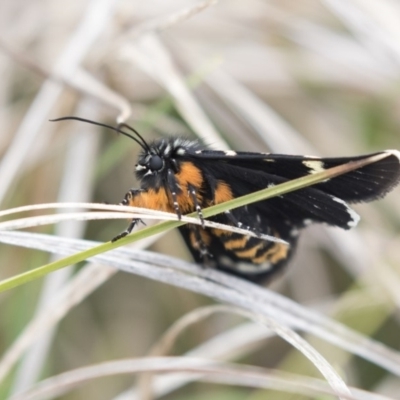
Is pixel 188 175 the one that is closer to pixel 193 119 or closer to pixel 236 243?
pixel 236 243

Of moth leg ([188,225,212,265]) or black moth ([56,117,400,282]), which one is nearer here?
black moth ([56,117,400,282])

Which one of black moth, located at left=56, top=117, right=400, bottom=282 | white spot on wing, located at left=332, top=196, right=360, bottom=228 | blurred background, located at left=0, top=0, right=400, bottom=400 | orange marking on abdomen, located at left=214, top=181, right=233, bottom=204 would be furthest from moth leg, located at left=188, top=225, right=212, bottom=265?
blurred background, located at left=0, top=0, right=400, bottom=400

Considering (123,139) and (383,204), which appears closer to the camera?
(123,139)

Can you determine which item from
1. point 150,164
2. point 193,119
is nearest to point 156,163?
point 150,164

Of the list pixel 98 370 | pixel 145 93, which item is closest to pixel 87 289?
pixel 98 370

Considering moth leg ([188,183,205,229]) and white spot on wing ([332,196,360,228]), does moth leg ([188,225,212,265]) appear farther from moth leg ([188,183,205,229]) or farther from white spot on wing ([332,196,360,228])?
white spot on wing ([332,196,360,228])

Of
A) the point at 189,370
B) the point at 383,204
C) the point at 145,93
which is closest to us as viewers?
the point at 189,370

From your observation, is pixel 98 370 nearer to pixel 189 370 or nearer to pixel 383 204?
pixel 189 370

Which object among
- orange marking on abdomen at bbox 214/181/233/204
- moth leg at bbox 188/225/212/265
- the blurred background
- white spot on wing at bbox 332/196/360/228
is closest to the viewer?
white spot on wing at bbox 332/196/360/228
